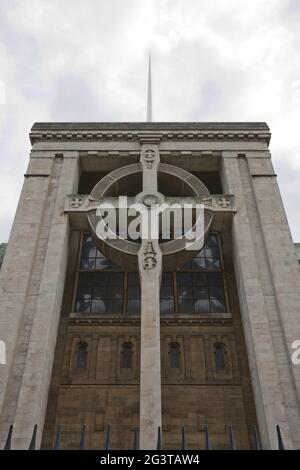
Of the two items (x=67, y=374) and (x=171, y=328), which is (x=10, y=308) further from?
(x=171, y=328)

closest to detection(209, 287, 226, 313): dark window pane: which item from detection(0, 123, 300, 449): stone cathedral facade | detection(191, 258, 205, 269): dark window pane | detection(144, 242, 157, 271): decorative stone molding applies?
detection(0, 123, 300, 449): stone cathedral facade

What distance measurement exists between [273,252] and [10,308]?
36.2 feet

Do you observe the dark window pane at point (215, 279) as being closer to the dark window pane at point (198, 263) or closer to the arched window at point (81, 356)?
the dark window pane at point (198, 263)

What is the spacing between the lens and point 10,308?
52.9ft

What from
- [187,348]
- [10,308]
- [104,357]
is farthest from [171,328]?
[10,308]

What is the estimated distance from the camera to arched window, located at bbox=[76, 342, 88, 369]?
18.8 m

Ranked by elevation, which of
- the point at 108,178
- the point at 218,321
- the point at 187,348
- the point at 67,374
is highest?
the point at 108,178

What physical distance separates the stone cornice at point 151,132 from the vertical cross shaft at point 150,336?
3.20 meters

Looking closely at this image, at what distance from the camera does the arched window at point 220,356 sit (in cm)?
1877

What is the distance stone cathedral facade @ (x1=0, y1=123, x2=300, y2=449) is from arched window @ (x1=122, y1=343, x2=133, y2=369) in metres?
0.05

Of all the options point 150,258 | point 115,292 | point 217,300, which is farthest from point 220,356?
point 115,292

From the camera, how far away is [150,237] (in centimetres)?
1858
